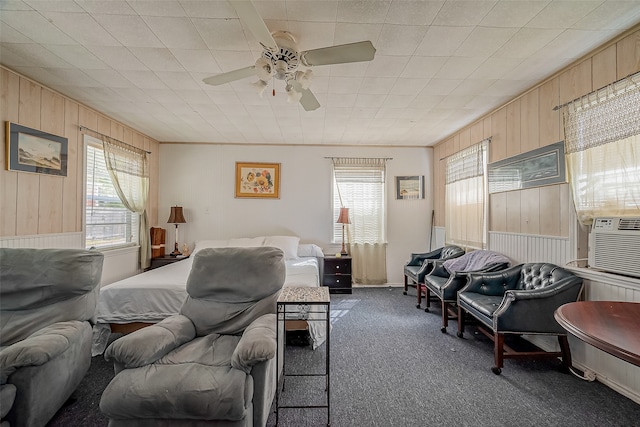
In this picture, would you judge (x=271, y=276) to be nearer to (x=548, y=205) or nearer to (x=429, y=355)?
(x=429, y=355)

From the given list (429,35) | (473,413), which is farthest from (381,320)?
(429,35)

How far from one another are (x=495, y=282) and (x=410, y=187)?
253 cm

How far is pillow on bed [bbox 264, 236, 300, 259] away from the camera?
4285 millimetres

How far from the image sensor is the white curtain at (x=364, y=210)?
487 cm

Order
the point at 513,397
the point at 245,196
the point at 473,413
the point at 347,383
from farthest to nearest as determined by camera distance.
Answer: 1. the point at 245,196
2. the point at 347,383
3. the point at 513,397
4. the point at 473,413

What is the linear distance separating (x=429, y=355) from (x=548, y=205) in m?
1.85

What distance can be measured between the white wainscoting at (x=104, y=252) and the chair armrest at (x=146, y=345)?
1.87 metres

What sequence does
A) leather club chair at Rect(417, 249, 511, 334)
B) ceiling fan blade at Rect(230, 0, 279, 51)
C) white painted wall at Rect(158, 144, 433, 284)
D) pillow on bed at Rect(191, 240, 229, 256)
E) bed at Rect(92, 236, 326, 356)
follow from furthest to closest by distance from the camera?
white painted wall at Rect(158, 144, 433, 284) → pillow on bed at Rect(191, 240, 229, 256) → leather club chair at Rect(417, 249, 511, 334) → bed at Rect(92, 236, 326, 356) → ceiling fan blade at Rect(230, 0, 279, 51)

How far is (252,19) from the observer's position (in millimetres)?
1398

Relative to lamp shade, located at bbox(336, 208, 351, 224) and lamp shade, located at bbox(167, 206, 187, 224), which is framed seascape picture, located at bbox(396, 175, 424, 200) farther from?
lamp shade, located at bbox(167, 206, 187, 224)

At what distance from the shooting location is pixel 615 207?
200cm

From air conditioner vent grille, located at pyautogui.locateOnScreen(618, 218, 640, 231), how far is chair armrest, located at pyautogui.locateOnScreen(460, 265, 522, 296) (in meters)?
0.94

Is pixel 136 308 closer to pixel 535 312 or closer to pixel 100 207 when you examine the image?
pixel 100 207

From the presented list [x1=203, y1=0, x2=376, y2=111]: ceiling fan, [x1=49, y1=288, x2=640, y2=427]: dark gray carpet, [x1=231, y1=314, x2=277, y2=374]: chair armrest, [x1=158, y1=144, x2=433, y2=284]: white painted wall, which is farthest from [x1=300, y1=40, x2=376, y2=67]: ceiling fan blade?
[x1=158, y1=144, x2=433, y2=284]: white painted wall
